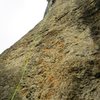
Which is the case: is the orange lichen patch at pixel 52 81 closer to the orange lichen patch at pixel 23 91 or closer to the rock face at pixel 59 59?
the rock face at pixel 59 59

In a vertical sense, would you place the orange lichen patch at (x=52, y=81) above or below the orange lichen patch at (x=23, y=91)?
below

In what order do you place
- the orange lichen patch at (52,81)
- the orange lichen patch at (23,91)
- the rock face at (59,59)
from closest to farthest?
the rock face at (59,59) → the orange lichen patch at (52,81) → the orange lichen patch at (23,91)

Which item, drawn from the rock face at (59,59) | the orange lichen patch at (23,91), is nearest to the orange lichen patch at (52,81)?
the rock face at (59,59)

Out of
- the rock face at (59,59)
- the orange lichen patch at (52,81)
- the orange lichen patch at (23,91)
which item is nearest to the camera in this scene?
the rock face at (59,59)

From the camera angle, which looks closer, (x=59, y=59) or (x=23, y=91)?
(x=23, y=91)

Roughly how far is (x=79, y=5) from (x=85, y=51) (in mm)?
2737

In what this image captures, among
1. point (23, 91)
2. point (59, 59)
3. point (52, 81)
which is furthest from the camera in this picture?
point (59, 59)

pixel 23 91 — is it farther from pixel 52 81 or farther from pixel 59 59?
pixel 59 59

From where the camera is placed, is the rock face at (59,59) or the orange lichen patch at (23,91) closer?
the rock face at (59,59)

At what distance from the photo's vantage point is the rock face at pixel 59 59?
24.4 ft

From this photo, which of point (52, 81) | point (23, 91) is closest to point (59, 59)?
point (52, 81)

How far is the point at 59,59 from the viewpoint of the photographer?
8570mm

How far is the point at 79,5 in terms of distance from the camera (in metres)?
10.3

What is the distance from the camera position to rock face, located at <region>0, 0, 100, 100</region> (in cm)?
744
